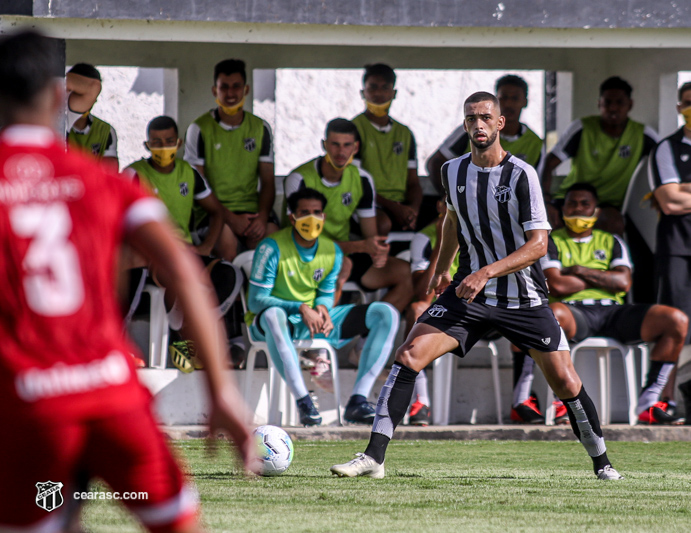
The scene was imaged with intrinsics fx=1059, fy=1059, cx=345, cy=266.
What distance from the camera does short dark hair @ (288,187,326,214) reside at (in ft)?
26.0

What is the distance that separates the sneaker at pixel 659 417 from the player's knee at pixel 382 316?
6.76 ft

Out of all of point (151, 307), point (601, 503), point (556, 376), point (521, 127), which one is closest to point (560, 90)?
point (521, 127)

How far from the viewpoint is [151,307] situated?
801cm

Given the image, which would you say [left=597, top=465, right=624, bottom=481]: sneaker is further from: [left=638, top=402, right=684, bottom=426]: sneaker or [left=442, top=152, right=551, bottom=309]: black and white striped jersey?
[left=638, top=402, right=684, bottom=426]: sneaker

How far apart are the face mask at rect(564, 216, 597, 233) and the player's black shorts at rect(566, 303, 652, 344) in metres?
0.65

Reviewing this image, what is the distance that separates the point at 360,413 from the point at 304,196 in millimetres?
1663

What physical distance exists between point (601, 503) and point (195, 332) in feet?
9.89

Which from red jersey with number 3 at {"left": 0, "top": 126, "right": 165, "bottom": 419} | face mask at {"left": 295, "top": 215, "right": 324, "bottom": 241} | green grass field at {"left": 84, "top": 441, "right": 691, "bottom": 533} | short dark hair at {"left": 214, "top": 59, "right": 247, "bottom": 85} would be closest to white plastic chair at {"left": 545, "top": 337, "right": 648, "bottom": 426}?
green grass field at {"left": 84, "top": 441, "right": 691, "bottom": 533}

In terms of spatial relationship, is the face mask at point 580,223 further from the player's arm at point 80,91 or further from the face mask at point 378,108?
the player's arm at point 80,91

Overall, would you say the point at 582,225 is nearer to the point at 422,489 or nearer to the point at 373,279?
the point at 373,279

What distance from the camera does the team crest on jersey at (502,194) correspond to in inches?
214

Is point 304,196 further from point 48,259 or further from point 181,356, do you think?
point 48,259

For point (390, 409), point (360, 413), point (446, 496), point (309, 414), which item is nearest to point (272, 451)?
point (390, 409)

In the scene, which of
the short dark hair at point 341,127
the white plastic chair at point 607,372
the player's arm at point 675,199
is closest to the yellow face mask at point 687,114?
the player's arm at point 675,199
